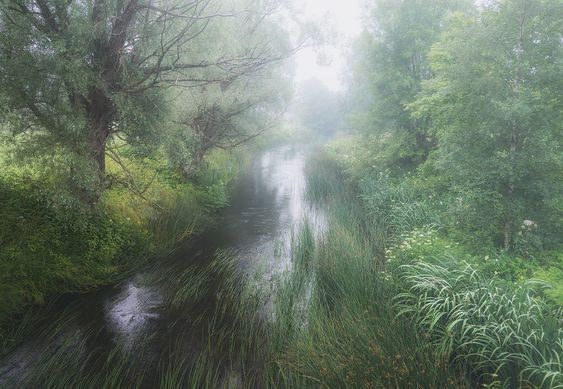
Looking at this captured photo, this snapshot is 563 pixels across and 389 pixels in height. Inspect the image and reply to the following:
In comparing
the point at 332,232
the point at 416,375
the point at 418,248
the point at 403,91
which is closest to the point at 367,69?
the point at 403,91

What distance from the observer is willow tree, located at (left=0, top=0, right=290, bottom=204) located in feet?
16.4

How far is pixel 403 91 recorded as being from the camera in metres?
12.6

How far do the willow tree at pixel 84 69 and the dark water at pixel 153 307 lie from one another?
2.12 metres

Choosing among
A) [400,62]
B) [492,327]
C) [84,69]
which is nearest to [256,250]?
[84,69]

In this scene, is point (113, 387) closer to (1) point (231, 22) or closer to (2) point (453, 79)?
(2) point (453, 79)

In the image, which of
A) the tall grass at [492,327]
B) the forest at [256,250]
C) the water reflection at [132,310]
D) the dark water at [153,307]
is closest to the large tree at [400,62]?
the forest at [256,250]

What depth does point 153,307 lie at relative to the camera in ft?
19.0

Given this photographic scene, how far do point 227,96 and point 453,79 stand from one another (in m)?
7.63

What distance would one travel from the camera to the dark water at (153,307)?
15.3ft

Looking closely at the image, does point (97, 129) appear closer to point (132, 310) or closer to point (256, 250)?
point (132, 310)

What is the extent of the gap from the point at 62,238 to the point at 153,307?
2.21m

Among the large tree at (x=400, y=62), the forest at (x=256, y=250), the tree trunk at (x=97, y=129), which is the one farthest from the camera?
the large tree at (x=400, y=62)

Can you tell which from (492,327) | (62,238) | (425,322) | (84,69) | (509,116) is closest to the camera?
(492,327)

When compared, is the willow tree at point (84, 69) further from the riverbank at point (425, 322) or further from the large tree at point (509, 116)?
the riverbank at point (425, 322)
